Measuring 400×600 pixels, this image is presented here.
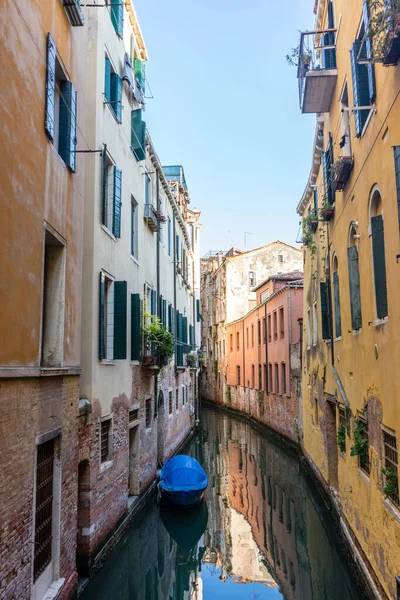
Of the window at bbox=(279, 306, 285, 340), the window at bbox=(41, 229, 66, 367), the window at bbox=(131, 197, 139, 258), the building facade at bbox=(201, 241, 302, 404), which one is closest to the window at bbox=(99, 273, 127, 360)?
the window at bbox=(131, 197, 139, 258)

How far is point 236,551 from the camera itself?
10.7 m

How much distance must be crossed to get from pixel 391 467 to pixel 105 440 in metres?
5.29

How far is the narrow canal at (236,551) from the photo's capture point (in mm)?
8617

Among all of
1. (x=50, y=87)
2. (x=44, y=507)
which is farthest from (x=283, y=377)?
(x=50, y=87)

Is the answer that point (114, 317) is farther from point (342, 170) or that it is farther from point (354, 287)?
point (342, 170)

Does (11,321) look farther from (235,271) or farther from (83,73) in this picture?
(235,271)

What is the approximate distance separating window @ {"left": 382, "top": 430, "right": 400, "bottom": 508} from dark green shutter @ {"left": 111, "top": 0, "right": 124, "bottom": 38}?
30.9 ft

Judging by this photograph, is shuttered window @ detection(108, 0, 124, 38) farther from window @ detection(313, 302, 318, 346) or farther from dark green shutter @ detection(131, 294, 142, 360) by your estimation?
window @ detection(313, 302, 318, 346)

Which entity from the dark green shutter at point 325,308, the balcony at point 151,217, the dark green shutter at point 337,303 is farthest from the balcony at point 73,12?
the dark green shutter at point 325,308

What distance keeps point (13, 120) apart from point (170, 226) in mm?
13887

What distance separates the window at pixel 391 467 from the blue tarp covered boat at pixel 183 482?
21.4ft

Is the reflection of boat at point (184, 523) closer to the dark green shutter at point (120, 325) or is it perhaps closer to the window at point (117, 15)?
the dark green shutter at point (120, 325)

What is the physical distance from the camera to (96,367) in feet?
29.6

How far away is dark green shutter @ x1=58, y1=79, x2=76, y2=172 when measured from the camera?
704cm
